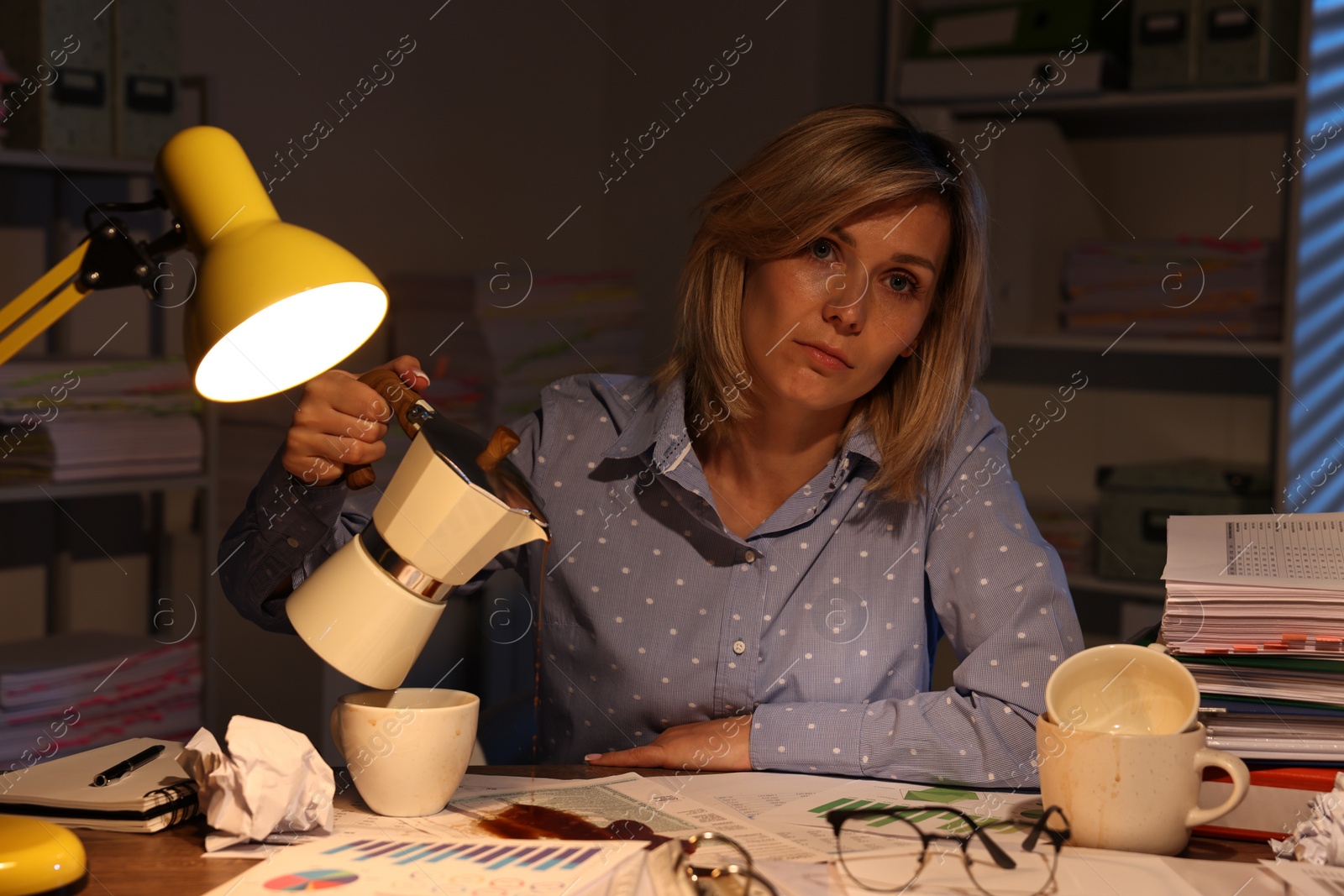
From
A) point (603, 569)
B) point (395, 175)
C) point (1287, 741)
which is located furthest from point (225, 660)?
point (1287, 741)

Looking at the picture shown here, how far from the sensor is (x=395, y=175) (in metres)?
2.79

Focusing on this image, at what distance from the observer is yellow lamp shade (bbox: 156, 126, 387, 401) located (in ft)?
2.45

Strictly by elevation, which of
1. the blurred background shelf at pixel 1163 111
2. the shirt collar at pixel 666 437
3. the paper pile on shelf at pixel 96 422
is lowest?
the shirt collar at pixel 666 437

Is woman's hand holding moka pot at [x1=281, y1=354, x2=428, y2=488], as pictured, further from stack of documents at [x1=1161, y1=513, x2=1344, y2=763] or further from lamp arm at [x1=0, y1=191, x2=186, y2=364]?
stack of documents at [x1=1161, y1=513, x2=1344, y2=763]

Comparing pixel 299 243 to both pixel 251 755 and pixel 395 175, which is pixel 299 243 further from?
pixel 395 175

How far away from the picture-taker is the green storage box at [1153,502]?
250cm

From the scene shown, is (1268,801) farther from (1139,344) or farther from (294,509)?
(1139,344)

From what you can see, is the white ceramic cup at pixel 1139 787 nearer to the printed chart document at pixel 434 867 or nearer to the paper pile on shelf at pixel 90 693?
the printed chart document at pixel 434 867

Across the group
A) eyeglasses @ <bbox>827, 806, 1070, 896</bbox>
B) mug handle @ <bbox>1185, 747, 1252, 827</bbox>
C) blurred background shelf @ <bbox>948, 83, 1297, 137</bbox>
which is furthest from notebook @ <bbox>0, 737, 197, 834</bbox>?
blurred background shelf @ <bbox>948, 83, 1297, 137</bbox>

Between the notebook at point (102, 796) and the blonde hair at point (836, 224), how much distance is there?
78 centimetres

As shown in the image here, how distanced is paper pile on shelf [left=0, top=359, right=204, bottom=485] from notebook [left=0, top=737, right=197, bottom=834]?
134cm

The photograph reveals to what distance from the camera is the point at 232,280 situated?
2.46 feet

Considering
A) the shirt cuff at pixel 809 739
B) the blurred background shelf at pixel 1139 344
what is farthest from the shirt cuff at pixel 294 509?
the blurred background shelf at pixel 1139 344

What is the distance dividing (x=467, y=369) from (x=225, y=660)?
812 millimetres
